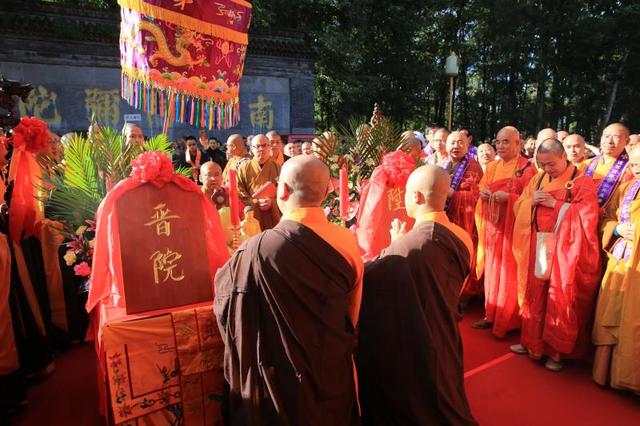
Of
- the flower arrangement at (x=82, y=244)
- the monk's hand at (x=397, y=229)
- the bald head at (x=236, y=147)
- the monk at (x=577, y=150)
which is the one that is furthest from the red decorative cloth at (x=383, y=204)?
the bald head at (x=236, y=147)

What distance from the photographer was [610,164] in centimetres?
366

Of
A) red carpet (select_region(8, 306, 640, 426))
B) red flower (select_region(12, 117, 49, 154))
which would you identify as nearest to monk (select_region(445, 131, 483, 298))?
red carpet (select_region(8, 306, 640, 426))

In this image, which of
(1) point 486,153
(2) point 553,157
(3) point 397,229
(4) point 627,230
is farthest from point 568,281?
(1) point 486,153

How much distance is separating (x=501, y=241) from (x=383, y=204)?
5.48 ft

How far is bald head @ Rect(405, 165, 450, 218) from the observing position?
2088 millimetres

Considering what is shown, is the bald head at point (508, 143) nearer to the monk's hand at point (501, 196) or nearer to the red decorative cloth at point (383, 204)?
the monk's hand at point (501, 196)

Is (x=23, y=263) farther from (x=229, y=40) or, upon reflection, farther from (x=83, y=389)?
(x=229, y=40)

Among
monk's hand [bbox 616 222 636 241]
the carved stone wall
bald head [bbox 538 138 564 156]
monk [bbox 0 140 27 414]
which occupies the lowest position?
monk [bbox 0 140 27 414]

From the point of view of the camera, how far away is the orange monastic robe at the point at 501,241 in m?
3.89

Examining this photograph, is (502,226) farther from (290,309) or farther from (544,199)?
(290,309)

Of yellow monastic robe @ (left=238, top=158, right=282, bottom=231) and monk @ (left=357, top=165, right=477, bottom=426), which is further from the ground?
yellow monastic robe @ (left=238, top=158, right=282, bottom=231)

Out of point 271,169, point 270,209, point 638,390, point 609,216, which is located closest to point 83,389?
point 270,209

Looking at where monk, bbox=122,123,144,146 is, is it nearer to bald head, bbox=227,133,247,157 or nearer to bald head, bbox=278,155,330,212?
bald head, bbox=278,155,330,212

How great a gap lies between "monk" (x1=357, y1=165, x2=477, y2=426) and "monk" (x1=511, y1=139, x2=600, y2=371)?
1496 millimetres
